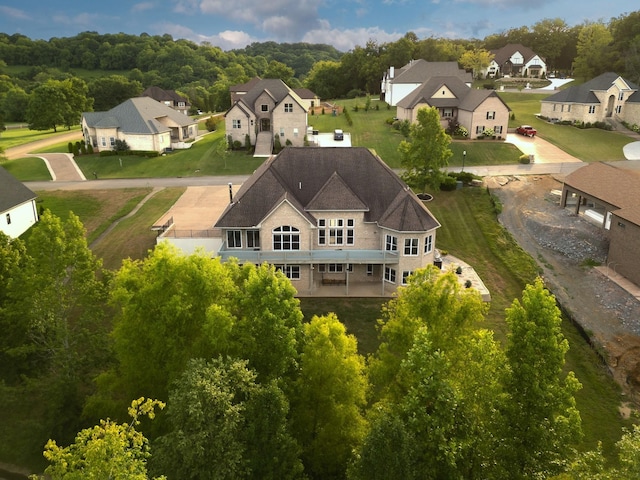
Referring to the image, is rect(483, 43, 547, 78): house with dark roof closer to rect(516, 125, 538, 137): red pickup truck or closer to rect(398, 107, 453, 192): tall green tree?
rect(516, 125, 538, 137): red pickup truck

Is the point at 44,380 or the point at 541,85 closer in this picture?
the point at 44,380

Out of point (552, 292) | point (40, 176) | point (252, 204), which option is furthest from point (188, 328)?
point (40, 176)

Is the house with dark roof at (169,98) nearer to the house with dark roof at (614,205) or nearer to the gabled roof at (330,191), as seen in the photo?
the gabled roof at (330,191)

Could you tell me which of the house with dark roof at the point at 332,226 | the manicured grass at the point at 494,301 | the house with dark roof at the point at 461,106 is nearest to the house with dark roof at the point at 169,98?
the house with dark roof at the point at 461,106

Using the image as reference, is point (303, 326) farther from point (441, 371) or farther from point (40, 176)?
point (40, 176)

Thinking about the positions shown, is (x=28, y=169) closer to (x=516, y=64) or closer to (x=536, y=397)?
(x=536, y=397)

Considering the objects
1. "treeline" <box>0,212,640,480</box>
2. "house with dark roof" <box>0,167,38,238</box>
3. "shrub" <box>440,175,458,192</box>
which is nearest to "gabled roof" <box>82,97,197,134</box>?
"house with dark roof" <box>0,167,38,238</box>
